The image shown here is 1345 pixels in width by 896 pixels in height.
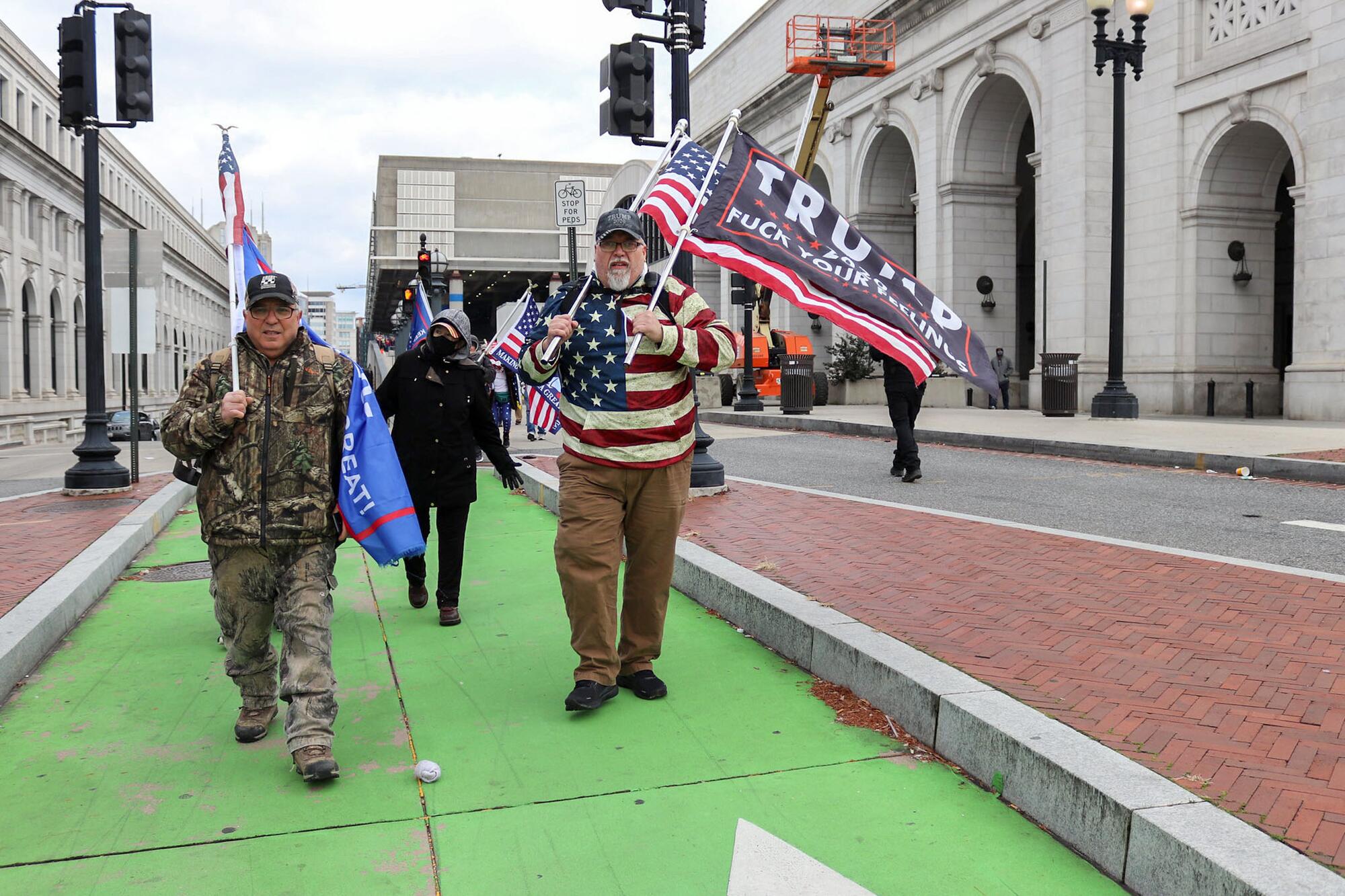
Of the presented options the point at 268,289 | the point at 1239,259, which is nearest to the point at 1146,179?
the point at 1239,259

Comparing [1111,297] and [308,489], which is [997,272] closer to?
[1111,297]

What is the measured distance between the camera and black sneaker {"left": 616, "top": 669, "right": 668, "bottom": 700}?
15.9ft

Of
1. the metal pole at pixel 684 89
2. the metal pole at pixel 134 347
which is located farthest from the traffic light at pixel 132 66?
the metal pole at pixel 684 89

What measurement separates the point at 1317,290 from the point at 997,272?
1125cm

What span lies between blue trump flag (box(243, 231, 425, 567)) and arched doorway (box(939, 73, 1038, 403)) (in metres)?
27.3

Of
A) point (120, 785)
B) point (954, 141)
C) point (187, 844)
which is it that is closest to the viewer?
point (187, 844)

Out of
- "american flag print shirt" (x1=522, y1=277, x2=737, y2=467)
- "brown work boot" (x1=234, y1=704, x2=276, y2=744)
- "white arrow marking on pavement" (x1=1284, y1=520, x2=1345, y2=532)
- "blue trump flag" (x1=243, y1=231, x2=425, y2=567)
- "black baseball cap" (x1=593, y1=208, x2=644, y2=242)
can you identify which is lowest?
"brown work boot" (x1=234, y1=704, x2=276, y2=744)

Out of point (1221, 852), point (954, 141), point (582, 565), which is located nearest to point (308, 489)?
point (582, 565)

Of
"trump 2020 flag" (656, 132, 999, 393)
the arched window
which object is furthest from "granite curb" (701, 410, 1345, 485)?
the arched window

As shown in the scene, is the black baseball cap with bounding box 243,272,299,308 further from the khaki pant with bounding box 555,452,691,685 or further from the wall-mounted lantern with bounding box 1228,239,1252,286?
the wall-mounted lantern with bounding box 1228,239,1252,286

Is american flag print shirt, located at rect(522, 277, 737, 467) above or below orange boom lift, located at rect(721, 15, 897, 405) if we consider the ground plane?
below

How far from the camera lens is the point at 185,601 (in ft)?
23.4

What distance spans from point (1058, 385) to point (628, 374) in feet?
62.7

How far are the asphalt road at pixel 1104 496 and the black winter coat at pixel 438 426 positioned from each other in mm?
3881
